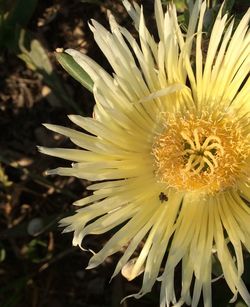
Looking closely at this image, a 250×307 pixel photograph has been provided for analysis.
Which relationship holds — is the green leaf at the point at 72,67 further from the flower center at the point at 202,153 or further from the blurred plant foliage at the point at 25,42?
the blurred plant foliage at the point at 25,42

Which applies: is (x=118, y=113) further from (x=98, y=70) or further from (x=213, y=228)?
(x=213, y=228)

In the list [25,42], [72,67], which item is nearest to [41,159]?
[25,42]

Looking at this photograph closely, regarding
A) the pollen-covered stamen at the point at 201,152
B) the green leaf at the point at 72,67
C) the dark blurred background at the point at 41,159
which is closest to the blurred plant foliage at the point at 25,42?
the dark blurred background at the point at 41,159

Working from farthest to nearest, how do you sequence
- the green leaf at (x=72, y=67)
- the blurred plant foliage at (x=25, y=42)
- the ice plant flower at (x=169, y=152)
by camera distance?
1. the blurred plant foliage at (x=25, y=42)
2. the green leaf at (x=72, y=67)
3. the ice plant flower at (x=169, y=152)

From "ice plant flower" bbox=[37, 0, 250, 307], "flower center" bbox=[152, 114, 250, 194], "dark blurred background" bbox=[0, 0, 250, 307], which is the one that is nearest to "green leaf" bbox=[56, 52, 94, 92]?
"ice plant flower" bbox=[37, 0, 250, 307]

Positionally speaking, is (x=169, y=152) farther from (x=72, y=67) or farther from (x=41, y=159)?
(x=41, y=159)

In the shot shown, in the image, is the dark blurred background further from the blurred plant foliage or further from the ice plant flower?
the ice plant flower
